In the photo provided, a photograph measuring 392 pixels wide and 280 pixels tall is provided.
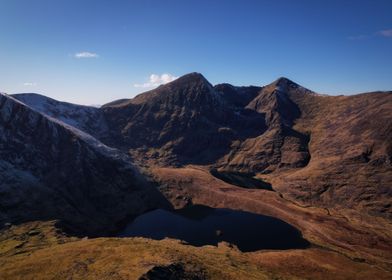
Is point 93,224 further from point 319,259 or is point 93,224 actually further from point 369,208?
point 369,208

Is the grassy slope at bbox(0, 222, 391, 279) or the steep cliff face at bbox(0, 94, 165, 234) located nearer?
the grassy slope at bbox(0, 222, 391, 279)

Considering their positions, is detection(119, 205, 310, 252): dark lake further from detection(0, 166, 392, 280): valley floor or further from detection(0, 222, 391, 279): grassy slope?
detection(0, 222, 391, 279): grassy slope

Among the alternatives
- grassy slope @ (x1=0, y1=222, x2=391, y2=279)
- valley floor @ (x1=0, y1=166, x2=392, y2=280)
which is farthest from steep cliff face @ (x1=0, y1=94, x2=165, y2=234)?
grassy slope @ (x1=0, y1=222, x2=391, y2=279)

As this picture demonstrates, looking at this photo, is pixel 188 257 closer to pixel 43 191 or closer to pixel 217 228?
pixel 217 228

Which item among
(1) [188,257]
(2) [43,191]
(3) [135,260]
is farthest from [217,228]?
(2) [43,191]

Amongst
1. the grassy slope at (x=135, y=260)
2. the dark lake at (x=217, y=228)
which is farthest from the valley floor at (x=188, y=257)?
the dark lake at (x=217, y=228)

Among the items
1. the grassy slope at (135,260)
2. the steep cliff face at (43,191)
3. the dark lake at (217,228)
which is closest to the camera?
the grassy slope at (135,260)

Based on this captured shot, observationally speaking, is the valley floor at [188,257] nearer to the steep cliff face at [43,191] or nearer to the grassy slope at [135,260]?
the grassy slope at [135,260]

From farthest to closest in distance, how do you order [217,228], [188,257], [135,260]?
[217,228] → [188,257] → [135,260]

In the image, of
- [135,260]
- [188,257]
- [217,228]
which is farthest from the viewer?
[217,228]
